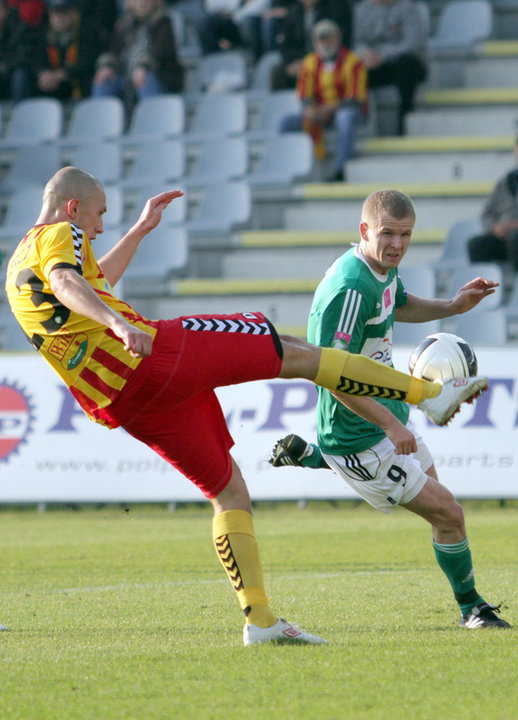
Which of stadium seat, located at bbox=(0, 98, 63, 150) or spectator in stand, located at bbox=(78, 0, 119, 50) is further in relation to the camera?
spectator in stand, located at bbox=(78, 0, 119, 50)

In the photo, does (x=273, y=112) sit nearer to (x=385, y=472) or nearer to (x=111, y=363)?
(x=385, y=472)

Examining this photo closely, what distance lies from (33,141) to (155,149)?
6.48ft

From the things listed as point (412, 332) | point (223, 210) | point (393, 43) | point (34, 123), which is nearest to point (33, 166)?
point (34, 123)

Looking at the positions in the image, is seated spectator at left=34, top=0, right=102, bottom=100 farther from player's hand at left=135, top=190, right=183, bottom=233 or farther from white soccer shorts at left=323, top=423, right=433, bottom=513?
white soccer shorts at left=323, top=423, right=433, bottom=513

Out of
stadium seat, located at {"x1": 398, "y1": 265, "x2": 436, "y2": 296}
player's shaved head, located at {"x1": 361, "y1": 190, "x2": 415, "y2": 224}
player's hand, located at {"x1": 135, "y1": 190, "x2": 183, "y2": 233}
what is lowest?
stadium seat, located at {"x1": 398, "y1": 265, "x2": 436, "y2": 296}

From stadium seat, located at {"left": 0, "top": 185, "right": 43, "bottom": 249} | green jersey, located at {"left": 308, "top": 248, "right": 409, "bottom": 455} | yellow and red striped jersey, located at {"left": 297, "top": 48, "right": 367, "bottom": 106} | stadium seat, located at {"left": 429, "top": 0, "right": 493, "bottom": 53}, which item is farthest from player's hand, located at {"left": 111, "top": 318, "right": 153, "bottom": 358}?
stadium seat, located at {"left": 429, "top": 0, "right": 493, "bottom": 53}

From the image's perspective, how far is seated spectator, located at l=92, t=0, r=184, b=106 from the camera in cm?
1833

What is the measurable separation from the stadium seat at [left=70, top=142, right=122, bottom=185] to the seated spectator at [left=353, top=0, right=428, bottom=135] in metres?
3.63

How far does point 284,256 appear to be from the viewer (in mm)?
17219

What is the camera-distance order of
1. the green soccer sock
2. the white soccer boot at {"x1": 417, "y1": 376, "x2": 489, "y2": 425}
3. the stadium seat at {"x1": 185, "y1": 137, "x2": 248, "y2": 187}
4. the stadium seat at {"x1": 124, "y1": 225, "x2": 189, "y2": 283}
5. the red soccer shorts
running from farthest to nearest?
the stadium seat at {"x1": 185, "y1": 137, "x2": 248, "y2": 187} < the stadium seat at {"x1": 124, "y1": 225, "x2": 189, "y2": 283} < the green soccer sock < the white soccer boot at {"x1": 417, "y1": 376, "x2": 489, "y2": 425} < the red soccer shorts

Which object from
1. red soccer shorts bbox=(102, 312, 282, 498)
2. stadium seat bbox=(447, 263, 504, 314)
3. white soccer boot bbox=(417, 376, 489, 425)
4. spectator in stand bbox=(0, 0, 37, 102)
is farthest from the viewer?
spectator in stand bbox=(0, 0, 37, 102)

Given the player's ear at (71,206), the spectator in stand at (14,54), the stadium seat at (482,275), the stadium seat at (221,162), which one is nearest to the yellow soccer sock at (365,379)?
the player's ear at (71,206)

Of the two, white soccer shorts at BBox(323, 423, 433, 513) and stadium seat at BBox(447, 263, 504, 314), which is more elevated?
white soccer shorts at BBox(323, 423, 433, 513)

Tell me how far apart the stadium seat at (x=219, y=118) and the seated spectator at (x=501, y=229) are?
4480 mm
